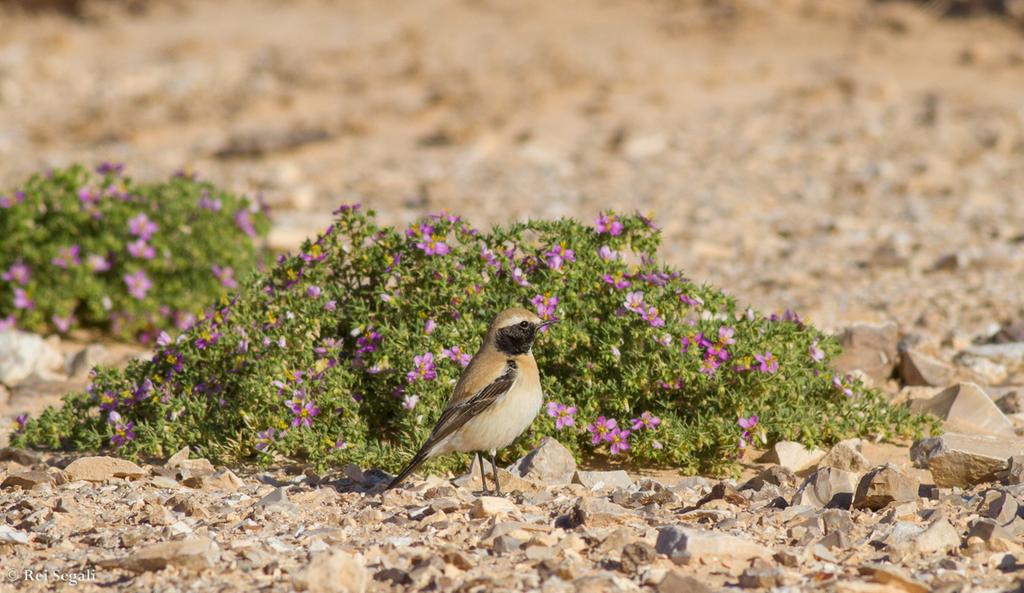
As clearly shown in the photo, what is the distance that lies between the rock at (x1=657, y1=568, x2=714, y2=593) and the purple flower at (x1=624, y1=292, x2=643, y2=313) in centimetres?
194

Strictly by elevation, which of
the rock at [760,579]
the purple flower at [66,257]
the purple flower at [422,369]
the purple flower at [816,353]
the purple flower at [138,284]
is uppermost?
the purple flower at [66,257]

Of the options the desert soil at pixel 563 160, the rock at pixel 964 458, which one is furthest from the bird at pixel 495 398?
the rock at pixel 964 458

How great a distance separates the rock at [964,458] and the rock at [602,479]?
145 cm

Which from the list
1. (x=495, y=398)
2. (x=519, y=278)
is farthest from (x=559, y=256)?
(x=495, y=398)

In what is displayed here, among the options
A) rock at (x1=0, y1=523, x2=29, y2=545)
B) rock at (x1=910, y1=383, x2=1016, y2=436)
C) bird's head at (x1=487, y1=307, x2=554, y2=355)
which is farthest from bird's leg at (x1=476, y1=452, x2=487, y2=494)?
rock at (x1=910, y1=383, x2=1016, y2=436)

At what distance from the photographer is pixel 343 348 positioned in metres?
6.52

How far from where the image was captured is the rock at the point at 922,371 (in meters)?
7.53

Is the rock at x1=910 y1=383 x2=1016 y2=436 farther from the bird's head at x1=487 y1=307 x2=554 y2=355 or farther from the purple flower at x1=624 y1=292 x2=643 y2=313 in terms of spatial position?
the bird's head at x1=487 y1=307 x2=554 y2=355

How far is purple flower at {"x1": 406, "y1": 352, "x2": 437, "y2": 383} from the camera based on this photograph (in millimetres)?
6016

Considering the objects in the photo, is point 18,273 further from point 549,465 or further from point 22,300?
point 549,465

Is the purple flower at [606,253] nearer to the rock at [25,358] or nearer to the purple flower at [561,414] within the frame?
the purple flower at [561,414]

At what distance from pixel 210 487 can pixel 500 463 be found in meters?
1.45

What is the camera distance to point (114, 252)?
938cm

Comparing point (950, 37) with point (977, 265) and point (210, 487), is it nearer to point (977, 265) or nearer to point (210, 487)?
point (977, 265)
